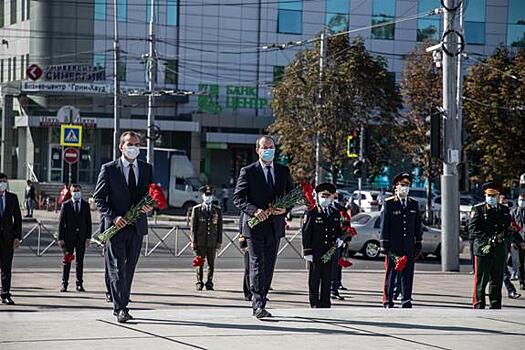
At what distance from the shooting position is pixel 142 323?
1052cm

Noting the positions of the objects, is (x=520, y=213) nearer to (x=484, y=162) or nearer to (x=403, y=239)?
(x=403, y=239)

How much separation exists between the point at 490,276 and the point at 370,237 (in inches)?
535

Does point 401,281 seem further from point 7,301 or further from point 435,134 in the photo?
point 435,134

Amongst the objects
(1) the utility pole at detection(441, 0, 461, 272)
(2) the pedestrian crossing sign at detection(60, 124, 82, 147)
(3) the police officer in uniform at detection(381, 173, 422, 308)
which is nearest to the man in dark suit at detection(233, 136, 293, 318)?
(3) the police officer in uniform at detection(381, 173, 422, 308)

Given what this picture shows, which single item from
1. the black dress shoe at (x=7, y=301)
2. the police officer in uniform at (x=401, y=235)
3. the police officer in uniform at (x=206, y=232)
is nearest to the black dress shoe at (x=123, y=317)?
the black dress shoe at (x=7, y=301)

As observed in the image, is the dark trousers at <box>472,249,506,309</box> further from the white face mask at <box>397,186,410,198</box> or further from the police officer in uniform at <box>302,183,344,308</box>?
the police officer in uniform at <box>302,183,344,308</box>

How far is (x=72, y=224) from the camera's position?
17.8m

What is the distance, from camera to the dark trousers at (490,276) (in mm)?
14664

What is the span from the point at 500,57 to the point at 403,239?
33763 millimetres

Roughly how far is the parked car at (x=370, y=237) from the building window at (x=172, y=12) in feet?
123

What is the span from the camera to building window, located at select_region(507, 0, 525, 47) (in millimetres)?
60438

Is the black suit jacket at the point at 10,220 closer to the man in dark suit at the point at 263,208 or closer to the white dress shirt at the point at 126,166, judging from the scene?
the white dress shirt at the point at 126,166

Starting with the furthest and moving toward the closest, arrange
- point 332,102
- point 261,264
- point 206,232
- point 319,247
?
point 332,102 → point 206,232 → point 319,247 → point 261,264

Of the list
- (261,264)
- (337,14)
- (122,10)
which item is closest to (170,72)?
(122,10)
